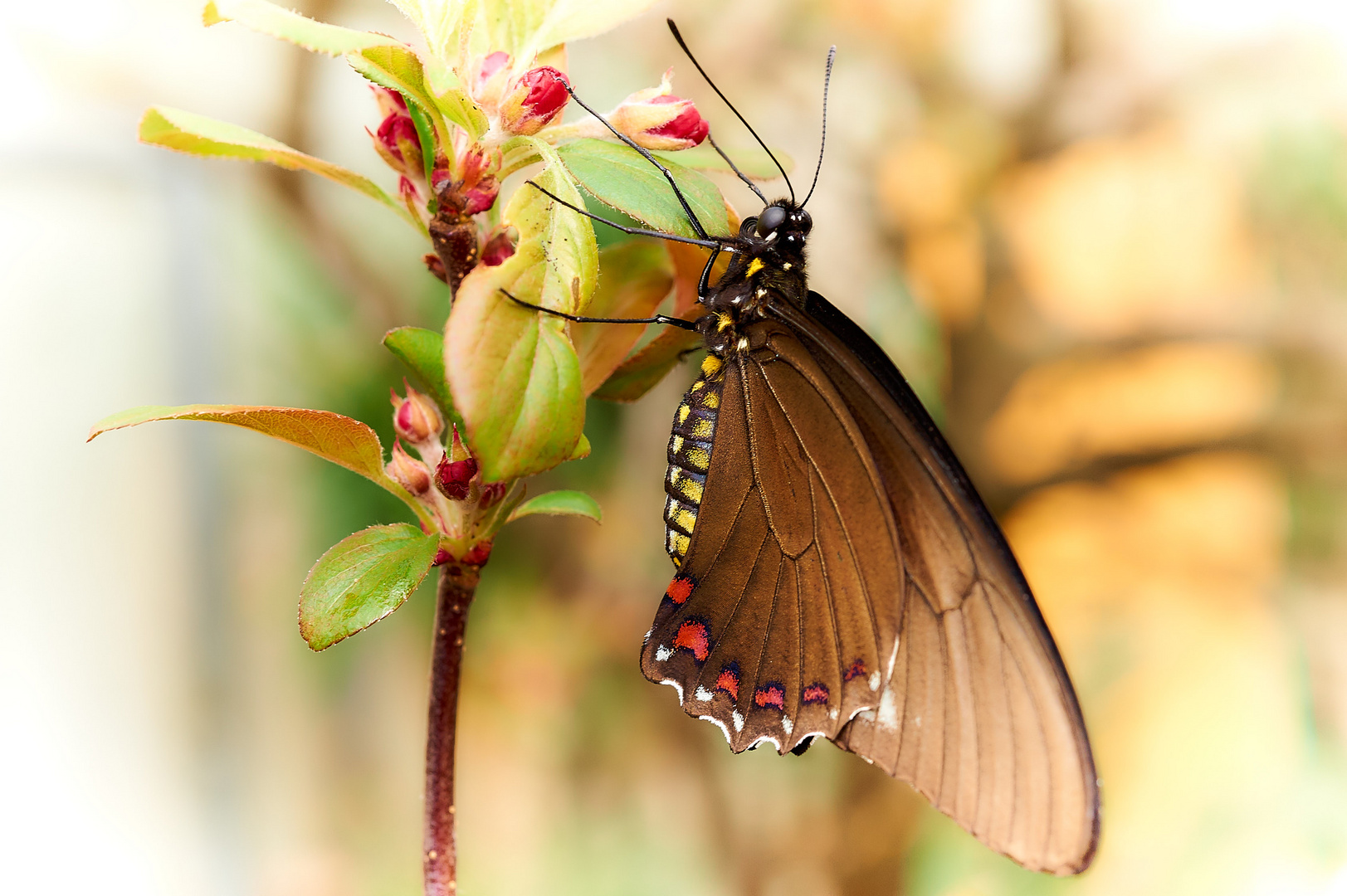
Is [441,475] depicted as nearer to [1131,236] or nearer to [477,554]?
[477,554]

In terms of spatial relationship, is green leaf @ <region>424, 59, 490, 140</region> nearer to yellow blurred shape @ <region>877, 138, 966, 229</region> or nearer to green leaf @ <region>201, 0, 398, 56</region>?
green leaf @ <region>201, 0, 398, 56</region>

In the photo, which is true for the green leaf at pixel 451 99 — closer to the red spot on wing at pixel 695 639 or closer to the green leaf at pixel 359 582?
the green leaf at pixel 359 582

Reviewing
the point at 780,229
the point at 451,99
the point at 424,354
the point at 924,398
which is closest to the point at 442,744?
the point at 424,354

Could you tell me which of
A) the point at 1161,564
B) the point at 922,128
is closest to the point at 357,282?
the point at 922,128

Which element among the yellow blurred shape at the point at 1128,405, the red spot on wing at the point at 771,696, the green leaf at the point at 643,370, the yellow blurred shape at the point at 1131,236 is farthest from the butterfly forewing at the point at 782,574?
the yellow blurred shape at the point at 1131,236

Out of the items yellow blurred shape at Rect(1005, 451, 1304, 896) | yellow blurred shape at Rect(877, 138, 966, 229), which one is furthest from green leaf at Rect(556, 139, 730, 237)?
yellow blurred shape at Rect(1005, 451, 1304, 896)

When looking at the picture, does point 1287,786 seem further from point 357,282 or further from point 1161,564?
point 357,282
